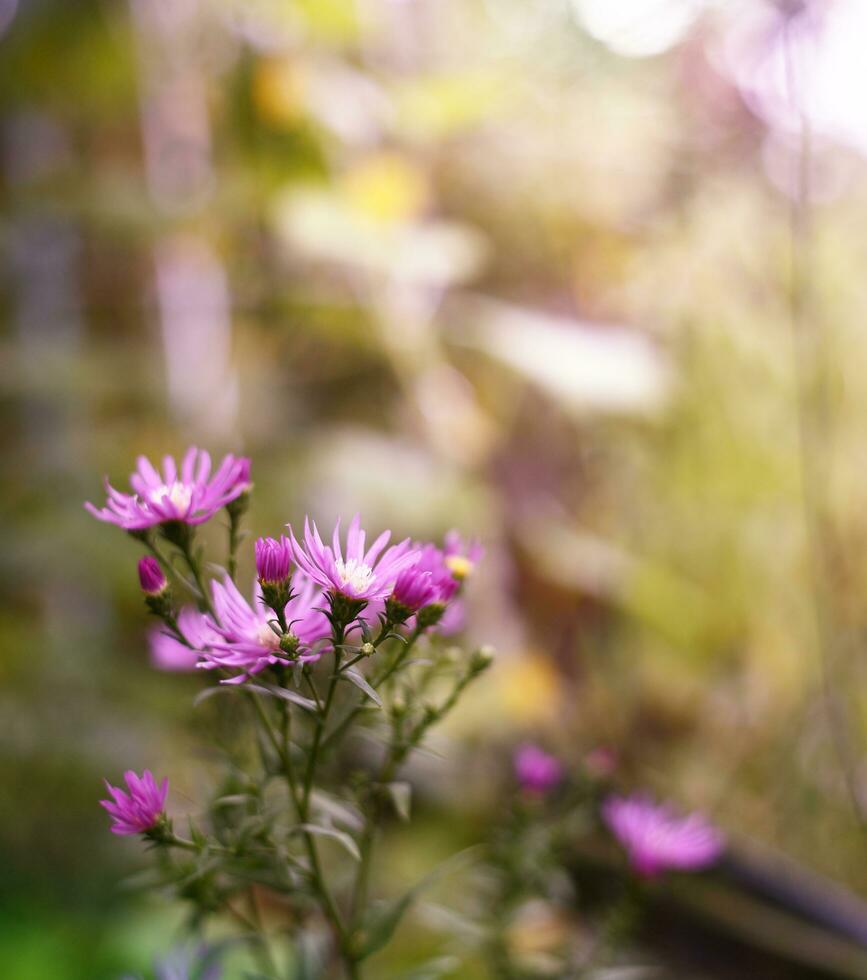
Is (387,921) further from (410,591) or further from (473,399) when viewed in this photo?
(473,399)

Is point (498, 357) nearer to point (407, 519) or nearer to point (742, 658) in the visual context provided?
point (407, 519)

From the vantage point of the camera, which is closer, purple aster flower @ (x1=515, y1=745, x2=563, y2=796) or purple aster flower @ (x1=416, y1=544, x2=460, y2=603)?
purple aster flower @ (x1=416, y1=544, x2=460, y2=603)

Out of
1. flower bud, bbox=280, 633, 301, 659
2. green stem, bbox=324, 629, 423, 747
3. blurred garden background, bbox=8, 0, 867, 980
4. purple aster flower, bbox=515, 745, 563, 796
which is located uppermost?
blurred garden background, bbox=8, 0, 867, 980

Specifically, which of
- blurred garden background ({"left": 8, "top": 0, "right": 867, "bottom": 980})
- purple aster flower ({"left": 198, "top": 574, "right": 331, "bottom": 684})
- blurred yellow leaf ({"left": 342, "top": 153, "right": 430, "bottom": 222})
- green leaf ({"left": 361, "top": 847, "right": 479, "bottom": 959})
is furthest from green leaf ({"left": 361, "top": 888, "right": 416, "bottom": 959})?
blurred yellow leaf ({"left": 342, "top": 153, "right": 430, "bottom": 222})

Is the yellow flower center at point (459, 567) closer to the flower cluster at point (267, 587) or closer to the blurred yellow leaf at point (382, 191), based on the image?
the flower cluster at point (267, 587)

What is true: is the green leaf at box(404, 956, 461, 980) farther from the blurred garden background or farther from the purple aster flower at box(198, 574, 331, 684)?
the blurred garden background

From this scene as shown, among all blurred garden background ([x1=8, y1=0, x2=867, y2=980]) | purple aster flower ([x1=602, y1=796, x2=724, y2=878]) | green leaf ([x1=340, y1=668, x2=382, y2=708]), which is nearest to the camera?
green leaf ([x1=340, y1=668, x2=382, y2=708])
